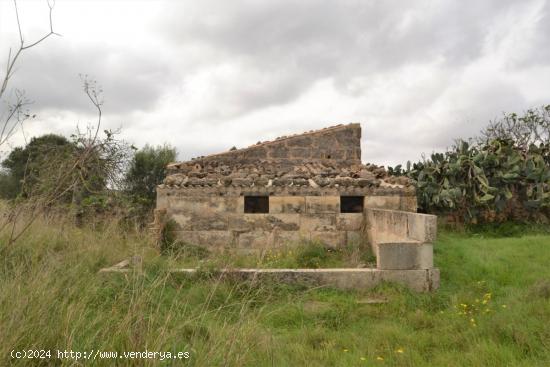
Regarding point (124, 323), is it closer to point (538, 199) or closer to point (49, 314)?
point (49, 314)

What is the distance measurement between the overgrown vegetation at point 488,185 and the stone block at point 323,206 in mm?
3146

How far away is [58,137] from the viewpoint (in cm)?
2469

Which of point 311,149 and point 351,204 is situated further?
point 311,149

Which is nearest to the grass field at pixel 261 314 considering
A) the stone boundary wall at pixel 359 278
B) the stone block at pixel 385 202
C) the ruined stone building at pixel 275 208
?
the stone boundary wall at pixel 359 278

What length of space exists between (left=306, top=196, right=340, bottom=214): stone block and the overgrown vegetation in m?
3.15

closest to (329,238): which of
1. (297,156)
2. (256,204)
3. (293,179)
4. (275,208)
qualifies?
(275,208)

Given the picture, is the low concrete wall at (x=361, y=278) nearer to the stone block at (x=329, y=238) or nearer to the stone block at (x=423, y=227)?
the stone block at (x=423, y=227)

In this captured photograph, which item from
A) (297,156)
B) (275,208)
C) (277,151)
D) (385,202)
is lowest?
(275,208)

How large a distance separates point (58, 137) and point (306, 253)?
71.9ft

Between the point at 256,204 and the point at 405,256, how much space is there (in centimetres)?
388

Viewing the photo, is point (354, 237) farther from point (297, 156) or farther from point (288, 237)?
point (297, 156)

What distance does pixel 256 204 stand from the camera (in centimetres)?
896

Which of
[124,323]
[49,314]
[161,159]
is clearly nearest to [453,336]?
[124,323]

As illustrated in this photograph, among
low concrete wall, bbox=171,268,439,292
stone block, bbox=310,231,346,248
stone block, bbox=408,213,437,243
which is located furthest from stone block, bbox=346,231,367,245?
low concrete wall, bbox=171,268,439,292
